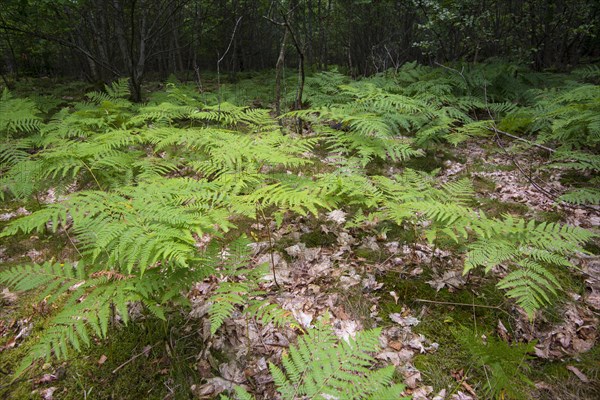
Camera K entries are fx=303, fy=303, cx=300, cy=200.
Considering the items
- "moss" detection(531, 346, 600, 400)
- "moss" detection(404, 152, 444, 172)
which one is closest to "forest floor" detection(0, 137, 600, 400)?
"moss" detection(531, 346, 600, 400)

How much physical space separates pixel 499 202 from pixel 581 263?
4.28 ft

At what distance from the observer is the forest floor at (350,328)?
2.34m

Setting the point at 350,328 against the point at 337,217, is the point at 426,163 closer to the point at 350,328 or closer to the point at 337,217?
the point at 337,217

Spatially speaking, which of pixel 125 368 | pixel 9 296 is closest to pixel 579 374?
pixel 125 368

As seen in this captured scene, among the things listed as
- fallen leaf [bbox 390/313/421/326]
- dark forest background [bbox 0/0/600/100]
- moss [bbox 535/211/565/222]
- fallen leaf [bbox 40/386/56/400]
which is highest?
dark forest background [bbox 0/0/600/100]

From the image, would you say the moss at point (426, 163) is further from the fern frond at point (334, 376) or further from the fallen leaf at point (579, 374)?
the fern frond at point (334, 376)

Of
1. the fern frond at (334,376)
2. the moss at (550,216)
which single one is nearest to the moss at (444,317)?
the fern frond at (334,376)

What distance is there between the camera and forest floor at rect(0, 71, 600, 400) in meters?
2.34

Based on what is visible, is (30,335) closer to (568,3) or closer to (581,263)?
(581,263)

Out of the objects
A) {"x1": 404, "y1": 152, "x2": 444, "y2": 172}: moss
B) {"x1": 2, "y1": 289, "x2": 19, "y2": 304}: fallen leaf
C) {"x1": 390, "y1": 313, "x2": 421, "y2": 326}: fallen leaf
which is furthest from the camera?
{"x1": 404, "y1": 152, "x2": 444, "y2": 172}: moss

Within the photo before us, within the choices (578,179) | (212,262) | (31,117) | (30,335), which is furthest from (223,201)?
(578,179)

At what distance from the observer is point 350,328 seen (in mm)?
2795

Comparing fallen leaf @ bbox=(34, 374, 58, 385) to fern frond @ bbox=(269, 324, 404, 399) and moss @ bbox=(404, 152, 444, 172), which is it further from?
moss @ bbox=(404, 152, 444, 172)

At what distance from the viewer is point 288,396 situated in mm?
1586
